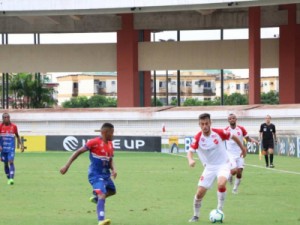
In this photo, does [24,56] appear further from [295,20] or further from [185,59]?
[295,20]

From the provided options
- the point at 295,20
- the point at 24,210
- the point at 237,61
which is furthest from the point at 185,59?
the point at 24,210

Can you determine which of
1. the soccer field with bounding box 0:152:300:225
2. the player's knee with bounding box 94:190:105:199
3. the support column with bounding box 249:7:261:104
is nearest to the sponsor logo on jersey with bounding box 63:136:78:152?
the support column with bounding box 249:7:261:104

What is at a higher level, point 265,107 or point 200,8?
point 200,8

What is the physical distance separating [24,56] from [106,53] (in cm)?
642

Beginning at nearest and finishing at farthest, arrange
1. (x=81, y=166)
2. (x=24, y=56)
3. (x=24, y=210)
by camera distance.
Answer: (x=24, y=210) → (x=81, y=166) → (x=24, y=56)

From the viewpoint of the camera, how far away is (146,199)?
20.2 metres

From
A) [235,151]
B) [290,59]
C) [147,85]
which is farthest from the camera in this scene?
[147,85]

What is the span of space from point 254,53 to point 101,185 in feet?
151

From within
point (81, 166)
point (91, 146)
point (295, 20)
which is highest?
point (295, 20)

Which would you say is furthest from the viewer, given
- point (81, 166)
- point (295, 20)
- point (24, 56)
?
point (24, 56)

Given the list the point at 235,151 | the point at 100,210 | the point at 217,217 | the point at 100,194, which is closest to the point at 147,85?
the point at 235,151

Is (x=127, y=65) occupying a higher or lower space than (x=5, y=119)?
higher

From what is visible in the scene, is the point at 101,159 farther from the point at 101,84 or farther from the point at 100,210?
the point at 101,84

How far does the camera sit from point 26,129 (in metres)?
60.5
